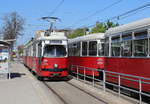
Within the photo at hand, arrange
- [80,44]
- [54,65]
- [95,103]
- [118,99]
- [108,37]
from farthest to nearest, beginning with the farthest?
[80,44] → [54,65] → [108,37] → [118,99] → [95,103]

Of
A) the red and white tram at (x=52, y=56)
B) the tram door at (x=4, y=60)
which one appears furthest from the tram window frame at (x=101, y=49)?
the tram door at (x=4, y=60)

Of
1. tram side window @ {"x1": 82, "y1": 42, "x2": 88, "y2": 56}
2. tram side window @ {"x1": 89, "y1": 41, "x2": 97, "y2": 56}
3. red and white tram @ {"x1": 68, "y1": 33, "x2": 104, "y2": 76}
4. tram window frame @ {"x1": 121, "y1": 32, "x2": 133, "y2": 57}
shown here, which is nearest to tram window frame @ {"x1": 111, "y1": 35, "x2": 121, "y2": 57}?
tram window frame @ {"x1": 121, "y1": 32, "x2": 133, "y2": 57}

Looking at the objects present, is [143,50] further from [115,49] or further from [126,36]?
[115,49]

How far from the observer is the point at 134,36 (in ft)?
42.4

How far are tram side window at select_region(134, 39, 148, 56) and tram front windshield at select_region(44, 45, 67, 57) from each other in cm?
884

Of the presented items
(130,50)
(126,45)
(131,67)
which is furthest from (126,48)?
(131,67)

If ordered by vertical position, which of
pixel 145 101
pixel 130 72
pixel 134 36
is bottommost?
pixel 145 101

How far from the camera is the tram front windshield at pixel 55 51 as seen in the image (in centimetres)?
2072

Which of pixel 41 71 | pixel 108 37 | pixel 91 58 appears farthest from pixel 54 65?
pixel 108 37

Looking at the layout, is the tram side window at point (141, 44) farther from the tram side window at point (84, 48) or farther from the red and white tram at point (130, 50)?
the tram side window at point (84, 48)

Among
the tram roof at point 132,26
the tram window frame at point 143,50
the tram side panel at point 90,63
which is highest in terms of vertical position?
the tram roof at point 132,26

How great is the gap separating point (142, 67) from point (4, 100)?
5.47 metres

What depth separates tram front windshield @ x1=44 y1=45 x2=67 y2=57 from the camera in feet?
68.0

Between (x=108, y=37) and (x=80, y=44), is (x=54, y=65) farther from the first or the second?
(x=108, y=37)
